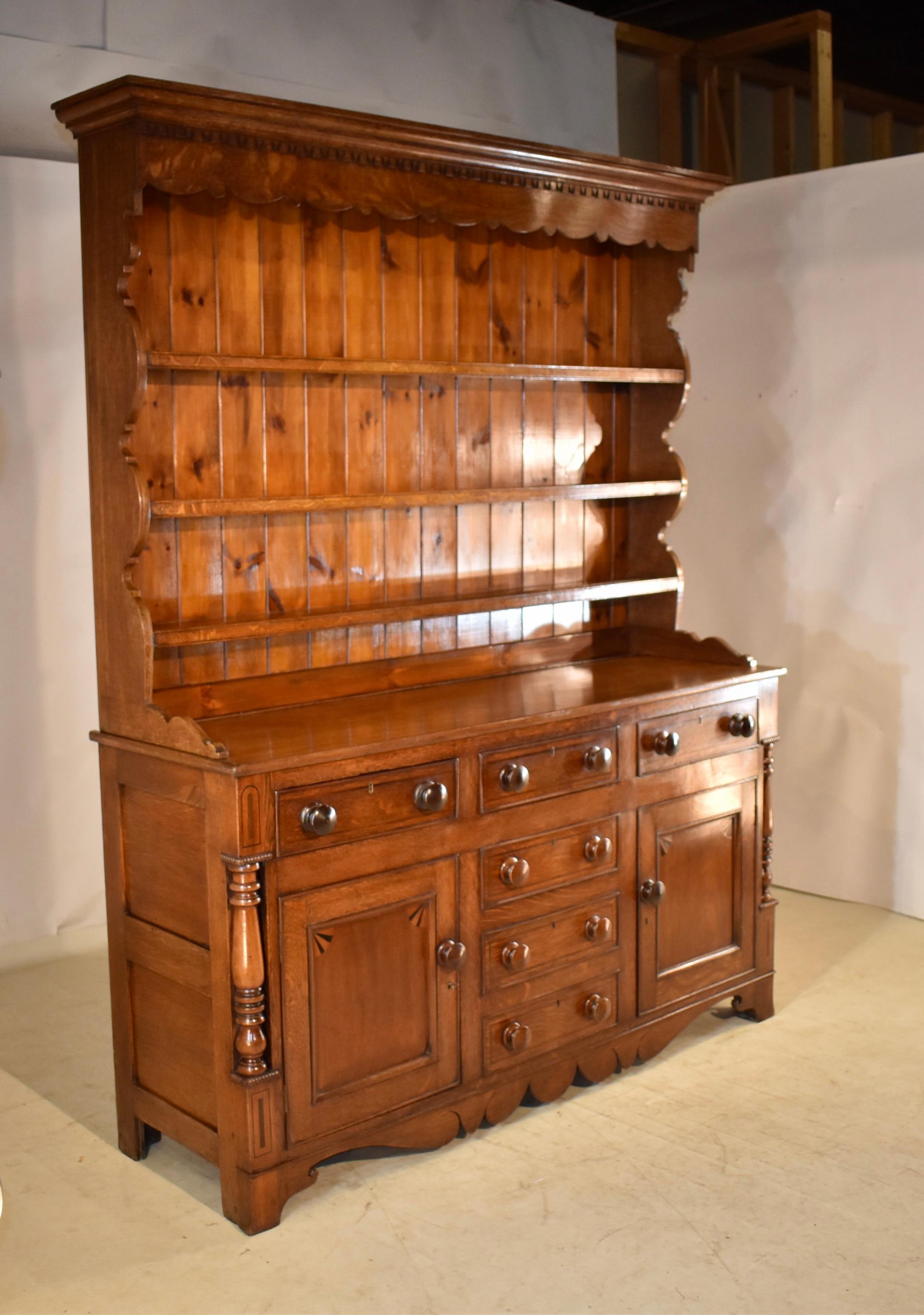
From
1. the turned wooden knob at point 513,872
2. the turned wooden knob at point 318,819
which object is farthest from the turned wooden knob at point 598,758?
the turned wooden knob at point 318,819

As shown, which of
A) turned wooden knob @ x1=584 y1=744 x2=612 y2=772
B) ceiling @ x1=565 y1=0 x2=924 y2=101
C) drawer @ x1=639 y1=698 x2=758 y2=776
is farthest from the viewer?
ceiling @ x1=565 y1=0 x2=924 y2=101

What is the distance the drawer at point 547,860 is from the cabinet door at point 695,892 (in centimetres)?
14

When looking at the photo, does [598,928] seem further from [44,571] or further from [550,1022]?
[44,571]

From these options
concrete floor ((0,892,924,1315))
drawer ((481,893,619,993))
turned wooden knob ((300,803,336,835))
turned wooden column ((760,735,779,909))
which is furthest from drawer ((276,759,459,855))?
turned wooden column ((760,735,779,909))

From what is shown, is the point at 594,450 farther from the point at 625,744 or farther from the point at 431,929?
the point at 431,929

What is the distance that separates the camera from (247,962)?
102 inches

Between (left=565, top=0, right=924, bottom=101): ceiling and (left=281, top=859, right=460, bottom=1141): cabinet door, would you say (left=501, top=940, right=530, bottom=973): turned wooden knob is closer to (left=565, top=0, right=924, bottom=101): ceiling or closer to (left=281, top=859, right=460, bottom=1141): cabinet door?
(left=281, top=859, right=460, bottom=1141): cabinet door

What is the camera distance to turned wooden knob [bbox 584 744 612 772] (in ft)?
10.4

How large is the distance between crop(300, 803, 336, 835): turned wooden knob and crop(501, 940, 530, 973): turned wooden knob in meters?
0.61

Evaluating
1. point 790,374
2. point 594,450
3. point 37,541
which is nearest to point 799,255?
point 790,374

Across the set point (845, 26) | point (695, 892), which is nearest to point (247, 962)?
point (695, 892)

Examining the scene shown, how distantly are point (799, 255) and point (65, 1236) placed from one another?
370 cm

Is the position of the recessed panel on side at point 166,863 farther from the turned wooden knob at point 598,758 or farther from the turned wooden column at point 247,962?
the turned wooden knob at point 598,758

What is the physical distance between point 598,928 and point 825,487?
6.62 ft
